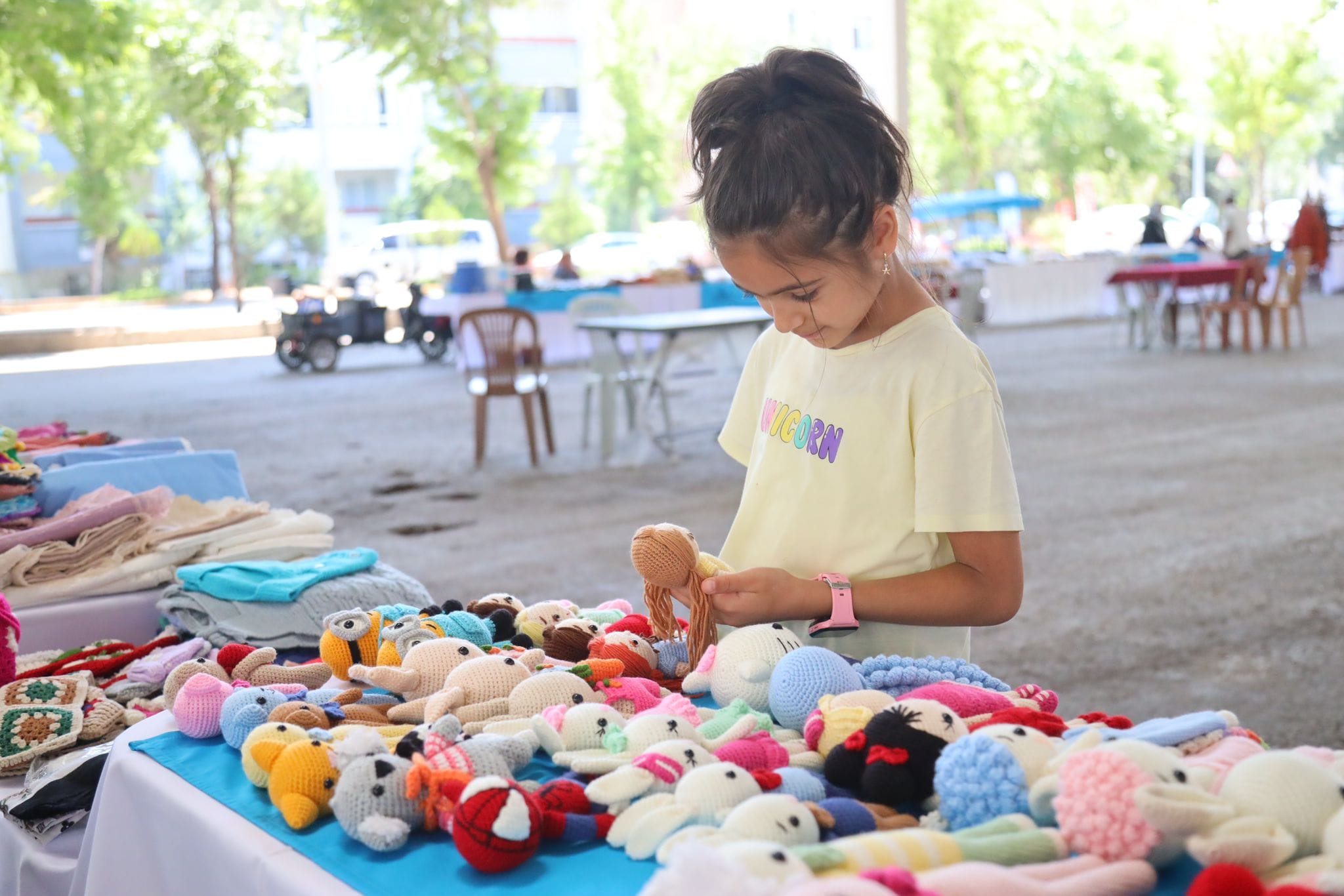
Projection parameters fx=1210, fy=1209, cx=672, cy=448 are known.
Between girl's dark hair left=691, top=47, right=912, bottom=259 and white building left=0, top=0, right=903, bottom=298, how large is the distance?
2774 cm

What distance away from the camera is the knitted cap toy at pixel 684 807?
92 centimetres

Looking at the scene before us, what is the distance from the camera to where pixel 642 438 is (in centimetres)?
711

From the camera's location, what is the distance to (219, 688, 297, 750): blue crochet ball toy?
1.22 meters

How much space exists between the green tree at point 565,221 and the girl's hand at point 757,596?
96.6 ft

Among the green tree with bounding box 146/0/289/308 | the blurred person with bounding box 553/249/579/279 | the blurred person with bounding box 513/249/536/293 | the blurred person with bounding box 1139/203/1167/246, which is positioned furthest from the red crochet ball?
the green tree with bounding box 146/0/289/308

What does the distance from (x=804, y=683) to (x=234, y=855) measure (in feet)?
1.76

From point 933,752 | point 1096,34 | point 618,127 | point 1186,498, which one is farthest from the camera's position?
point 618,127

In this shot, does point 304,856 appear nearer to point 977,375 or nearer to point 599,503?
point 977,375

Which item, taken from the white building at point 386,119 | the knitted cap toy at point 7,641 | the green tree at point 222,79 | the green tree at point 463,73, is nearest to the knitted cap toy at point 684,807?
the knitted cap toy at point 7,641

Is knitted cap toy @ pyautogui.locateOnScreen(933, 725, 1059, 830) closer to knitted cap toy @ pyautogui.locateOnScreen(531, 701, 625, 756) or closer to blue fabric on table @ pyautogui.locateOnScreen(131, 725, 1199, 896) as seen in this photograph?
blue fabric on table @ pyautogui.locateOnScreen(131, 725, 1199, 896)

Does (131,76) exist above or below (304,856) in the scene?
above

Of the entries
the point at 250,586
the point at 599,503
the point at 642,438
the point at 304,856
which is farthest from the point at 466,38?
the point at 304,856

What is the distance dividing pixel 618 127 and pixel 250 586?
2872 centimetres

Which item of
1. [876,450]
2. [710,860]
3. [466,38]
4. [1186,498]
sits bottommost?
[1186,498]
